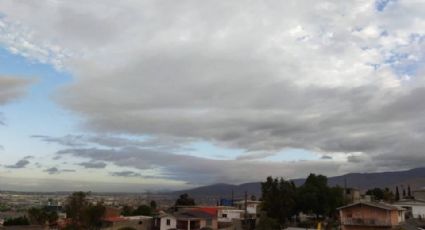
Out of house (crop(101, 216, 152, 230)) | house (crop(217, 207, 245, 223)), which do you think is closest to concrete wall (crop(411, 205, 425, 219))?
house (crop(217, 207, 245, 223))

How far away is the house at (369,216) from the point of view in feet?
187

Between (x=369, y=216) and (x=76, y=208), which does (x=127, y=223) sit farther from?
(x=369, y=216)

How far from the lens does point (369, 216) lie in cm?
5834

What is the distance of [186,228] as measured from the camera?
2694 inches

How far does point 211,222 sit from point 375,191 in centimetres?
5238

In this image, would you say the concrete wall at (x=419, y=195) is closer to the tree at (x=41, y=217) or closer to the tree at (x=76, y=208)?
the tree at (x=76, y=208)

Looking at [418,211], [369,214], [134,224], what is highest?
[369,214]

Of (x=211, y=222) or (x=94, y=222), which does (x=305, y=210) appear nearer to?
(x=211, y=222)

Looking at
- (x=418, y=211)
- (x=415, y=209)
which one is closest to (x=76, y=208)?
(x=415, y=209)

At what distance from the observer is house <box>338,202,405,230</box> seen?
57.1m

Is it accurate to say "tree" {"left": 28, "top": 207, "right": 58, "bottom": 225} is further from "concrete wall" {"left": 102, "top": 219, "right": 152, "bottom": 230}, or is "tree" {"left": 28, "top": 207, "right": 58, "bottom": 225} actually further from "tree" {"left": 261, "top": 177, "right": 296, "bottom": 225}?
"tree" {"left": 261, "top": 177, "right": 296, "bottom": 225}

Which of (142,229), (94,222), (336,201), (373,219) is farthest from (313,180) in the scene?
(94,222)

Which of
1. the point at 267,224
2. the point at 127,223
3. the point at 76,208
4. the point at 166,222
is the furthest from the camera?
the point at 166,222

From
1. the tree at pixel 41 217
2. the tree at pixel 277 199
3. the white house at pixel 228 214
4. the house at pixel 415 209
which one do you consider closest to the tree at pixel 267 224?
the tree at pixel 277 199
